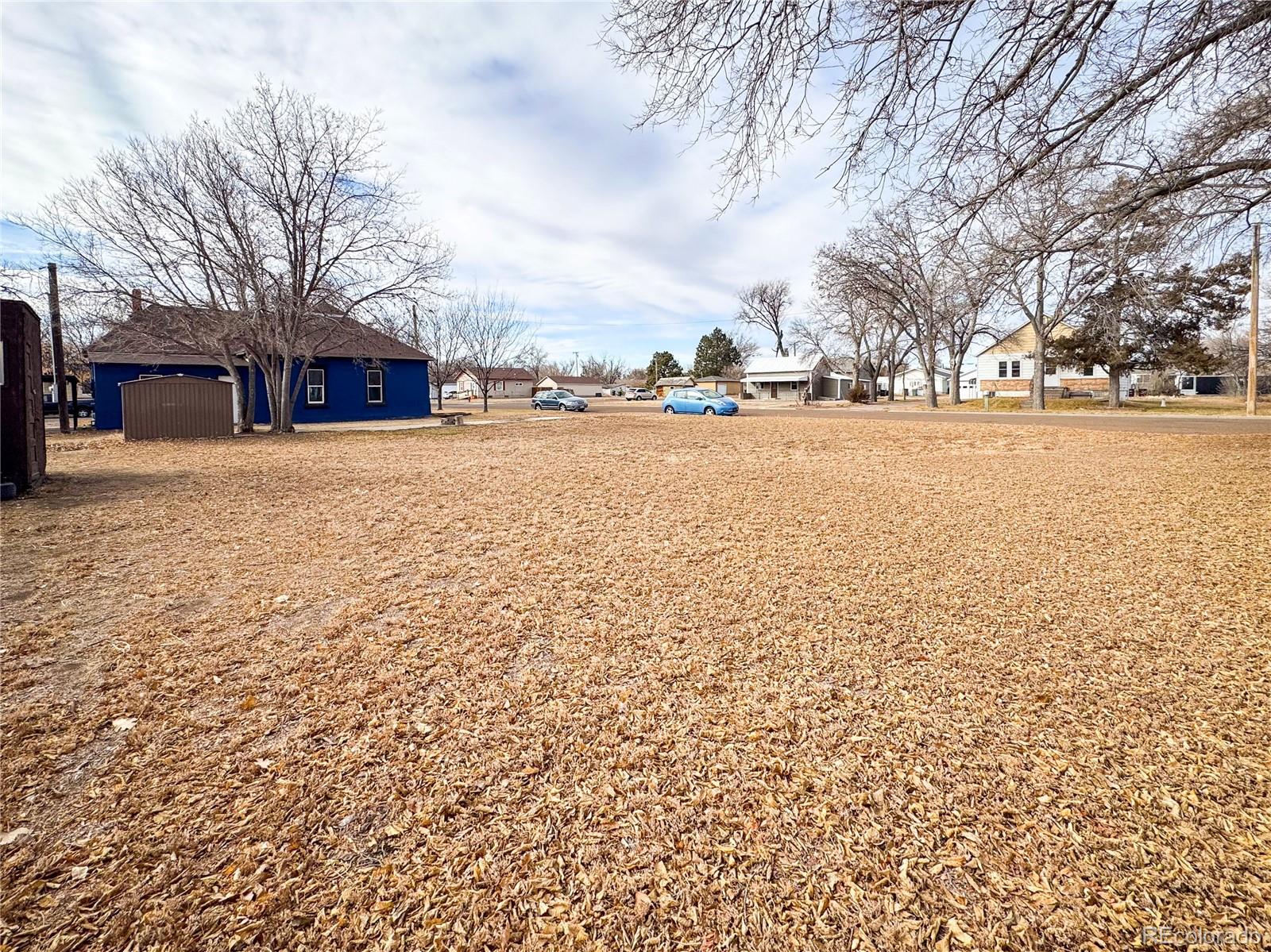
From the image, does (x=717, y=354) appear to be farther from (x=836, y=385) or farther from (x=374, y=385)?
(x=374, y=385)

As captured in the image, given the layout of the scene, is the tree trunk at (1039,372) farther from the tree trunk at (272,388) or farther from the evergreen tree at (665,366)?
the evergreen tree at (665,366)

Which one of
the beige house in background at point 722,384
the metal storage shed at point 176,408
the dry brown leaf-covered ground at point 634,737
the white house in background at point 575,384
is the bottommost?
the dry brown leaf-covered ground at point 634,737

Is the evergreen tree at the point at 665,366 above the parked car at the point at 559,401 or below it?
above

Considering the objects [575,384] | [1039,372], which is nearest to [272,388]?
[1039,372]

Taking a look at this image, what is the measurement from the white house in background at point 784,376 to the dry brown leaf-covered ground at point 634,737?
180ft

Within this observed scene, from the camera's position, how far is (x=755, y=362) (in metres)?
62.5

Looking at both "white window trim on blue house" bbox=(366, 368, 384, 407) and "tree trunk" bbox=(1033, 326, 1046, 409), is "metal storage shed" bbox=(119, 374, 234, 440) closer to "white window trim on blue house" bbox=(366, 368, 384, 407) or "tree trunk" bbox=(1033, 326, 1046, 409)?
"white window trim on blue house" bbox=(366, 368, 384, 407)

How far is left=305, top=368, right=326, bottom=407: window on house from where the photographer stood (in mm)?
23219

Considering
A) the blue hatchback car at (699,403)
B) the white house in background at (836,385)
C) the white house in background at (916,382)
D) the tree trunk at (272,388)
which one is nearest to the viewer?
the tree trunk at (272,388)

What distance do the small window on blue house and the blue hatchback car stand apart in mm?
14494

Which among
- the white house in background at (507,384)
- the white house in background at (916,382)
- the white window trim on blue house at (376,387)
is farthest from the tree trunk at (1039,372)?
the white house in background at (507,384)

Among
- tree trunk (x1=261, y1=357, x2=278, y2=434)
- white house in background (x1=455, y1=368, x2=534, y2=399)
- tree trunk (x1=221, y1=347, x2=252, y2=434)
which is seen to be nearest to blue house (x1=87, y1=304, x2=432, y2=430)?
tree trunk (x1=221, y1=347, x2=252, y2=434)

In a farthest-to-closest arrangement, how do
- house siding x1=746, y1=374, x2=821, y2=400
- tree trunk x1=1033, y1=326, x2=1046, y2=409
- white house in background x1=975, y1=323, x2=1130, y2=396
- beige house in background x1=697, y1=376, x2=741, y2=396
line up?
beige house in background x1=697, y1=376, x2=741, y2=396 < house siding x1=746, y1=374, x2=821, y2=400 < white house in background x1=975, y1=323, x2=1130, y2=396 < tree trunk x1=1033, y1=326, x2=1046, y2=409

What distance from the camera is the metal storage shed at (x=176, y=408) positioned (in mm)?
14836
